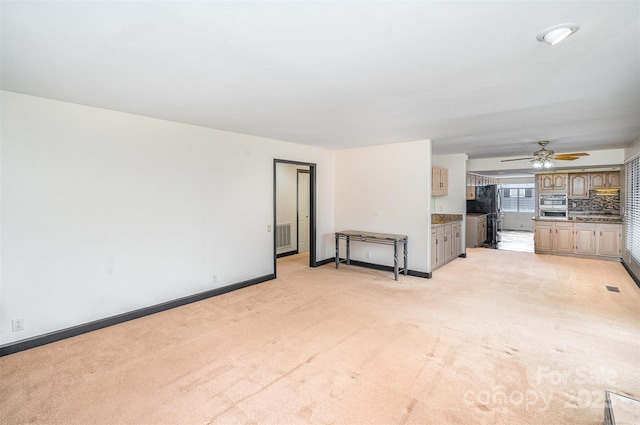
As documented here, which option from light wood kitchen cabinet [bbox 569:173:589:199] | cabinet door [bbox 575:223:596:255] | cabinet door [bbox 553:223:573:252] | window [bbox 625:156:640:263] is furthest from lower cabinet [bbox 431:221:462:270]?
light wood kitchen cabinet [bbox 569:173:589:199]

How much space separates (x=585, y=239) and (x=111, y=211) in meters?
9.48

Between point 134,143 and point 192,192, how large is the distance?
923mm

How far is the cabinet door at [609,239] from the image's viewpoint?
672 centimetres

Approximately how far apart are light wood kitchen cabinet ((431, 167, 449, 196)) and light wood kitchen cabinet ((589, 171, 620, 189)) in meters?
3.69

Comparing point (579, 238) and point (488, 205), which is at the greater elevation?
point (488, 205)

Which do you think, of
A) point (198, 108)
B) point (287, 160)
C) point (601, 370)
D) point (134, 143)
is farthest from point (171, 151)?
point (601, 370)

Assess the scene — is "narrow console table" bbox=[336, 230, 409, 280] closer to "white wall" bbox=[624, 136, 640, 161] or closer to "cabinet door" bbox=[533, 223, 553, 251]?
"white wall" bbox=[624, 136, 640, 161]

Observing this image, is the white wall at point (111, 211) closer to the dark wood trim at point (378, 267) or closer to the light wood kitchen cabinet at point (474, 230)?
the dark wood trim at point (378, 267)

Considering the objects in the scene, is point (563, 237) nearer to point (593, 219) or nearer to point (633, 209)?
point (593, 219)

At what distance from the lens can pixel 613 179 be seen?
287 inches

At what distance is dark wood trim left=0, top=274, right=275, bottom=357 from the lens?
2.91 metres

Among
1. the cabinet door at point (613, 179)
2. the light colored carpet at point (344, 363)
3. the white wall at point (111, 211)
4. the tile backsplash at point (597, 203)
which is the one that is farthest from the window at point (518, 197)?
the white wall at point (111, 211)

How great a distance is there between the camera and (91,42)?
192 centimetres

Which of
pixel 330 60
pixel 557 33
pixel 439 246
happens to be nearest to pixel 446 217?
pixel 439 246
